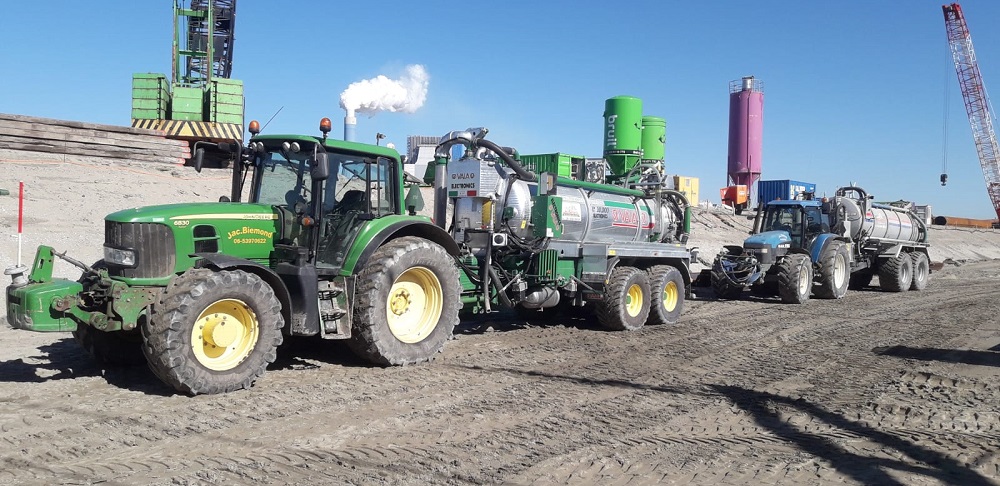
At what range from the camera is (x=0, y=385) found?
607 centimetres

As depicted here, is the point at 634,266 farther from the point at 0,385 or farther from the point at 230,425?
the point at 0,385

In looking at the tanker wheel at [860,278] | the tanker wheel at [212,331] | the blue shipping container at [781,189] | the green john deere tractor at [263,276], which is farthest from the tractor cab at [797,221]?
the blue shipping container at [781,189]

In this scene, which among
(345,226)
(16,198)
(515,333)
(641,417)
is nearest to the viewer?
(641,417)

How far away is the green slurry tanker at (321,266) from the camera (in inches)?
226

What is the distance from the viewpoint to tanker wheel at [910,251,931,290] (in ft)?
60.3

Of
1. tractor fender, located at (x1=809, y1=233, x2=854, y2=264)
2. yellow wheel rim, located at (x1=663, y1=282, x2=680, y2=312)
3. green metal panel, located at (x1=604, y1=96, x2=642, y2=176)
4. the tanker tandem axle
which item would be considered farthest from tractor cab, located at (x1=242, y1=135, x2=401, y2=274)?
tractor fender, located at (x1=809, y1=233, x2=854, y2=264)

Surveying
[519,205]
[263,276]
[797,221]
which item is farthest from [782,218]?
[263,276]

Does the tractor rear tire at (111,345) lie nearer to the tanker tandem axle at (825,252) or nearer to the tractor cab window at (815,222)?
the tanker tandem axle at (825,252)

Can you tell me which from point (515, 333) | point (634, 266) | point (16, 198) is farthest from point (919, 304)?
point (16, 198)

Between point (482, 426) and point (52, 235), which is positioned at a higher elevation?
point (52, 235)

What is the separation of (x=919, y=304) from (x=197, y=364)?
13.6m

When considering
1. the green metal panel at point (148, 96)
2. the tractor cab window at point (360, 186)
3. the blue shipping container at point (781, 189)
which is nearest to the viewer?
the tractor cab window at point (360, 186)

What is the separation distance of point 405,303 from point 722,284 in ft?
29.5

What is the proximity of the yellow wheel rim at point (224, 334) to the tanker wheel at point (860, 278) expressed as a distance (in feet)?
53.8
